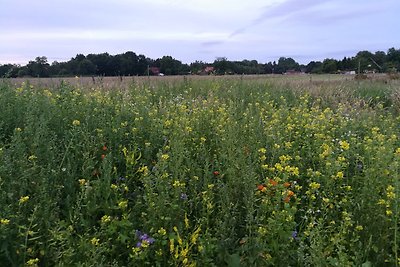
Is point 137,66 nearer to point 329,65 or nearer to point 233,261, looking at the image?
point 233,261

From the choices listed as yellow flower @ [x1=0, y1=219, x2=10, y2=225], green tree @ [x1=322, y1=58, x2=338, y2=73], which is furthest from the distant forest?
green tree @ [x1=322, y1=58, x2=338, y2=73]

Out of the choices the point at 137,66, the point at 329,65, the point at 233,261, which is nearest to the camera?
the point at 233,261

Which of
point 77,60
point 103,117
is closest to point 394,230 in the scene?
point 103,117

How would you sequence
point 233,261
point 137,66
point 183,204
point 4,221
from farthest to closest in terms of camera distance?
point 137,66 → point 183,204 → point 233,261 → point 4,221

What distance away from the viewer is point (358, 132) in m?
5.00

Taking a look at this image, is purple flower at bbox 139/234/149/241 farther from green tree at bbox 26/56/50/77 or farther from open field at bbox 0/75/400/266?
green tree at bbox 26/56/50/77

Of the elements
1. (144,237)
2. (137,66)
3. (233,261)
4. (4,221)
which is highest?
(137,66)

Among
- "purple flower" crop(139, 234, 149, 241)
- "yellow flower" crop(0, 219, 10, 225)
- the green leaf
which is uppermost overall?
"yellow flower" crop(0, 219, 10, 225)

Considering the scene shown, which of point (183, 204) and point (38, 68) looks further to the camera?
point (38, 68)

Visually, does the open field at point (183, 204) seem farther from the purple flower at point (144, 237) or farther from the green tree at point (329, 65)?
the green tree at point (329, 65)

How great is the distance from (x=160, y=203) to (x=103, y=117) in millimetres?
1767

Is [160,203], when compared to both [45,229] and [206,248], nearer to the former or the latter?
[206,248]

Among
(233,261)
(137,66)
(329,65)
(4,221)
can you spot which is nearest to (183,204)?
(233,261)

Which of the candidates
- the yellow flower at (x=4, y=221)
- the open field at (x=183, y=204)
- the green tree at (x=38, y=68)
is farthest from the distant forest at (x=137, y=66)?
the yellow flower at (x=4, y=221)
